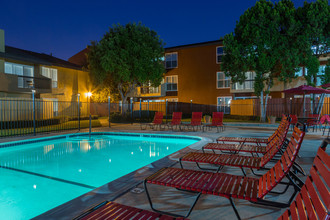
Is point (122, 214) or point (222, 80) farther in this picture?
point (222, 80)

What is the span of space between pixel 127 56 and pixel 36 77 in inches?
303

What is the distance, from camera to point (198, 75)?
2652 cm

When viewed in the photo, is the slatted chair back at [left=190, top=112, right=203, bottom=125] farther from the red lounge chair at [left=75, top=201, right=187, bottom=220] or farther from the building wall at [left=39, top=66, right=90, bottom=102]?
the building wall at [left=39, top=66, right=90, bottom=102]

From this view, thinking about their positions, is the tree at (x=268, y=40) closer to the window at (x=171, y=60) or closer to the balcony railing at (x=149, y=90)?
the window at (x=171, y=60)

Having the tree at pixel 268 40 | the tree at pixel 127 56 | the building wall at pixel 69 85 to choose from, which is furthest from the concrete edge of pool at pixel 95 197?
the building wall at pixel 69 85

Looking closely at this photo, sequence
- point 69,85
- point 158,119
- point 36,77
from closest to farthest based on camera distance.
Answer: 1. point 158,119
2. point 36,77
3. point 69,85

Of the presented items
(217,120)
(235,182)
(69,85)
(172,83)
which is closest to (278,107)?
(217,120)

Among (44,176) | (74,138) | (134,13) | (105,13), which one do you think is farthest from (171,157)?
(134,13)

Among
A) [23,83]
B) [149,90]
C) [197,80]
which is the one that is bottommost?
[23,83]

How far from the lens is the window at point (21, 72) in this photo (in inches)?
674

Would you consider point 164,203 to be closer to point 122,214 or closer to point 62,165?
point 122,214

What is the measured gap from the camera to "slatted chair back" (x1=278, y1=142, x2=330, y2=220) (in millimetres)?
1262

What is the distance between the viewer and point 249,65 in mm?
17953

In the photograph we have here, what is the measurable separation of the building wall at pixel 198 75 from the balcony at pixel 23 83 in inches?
577
